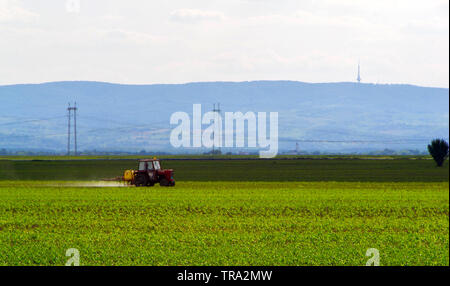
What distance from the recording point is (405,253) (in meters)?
Result: 27.2

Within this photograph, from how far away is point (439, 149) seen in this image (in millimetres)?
154375

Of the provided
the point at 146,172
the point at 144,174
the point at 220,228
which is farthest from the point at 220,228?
the point at 144,174

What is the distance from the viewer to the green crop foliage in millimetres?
25500

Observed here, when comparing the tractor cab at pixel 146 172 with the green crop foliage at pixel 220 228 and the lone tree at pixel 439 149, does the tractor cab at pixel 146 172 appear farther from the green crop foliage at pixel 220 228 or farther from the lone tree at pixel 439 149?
the lone tree at pixel 439 149

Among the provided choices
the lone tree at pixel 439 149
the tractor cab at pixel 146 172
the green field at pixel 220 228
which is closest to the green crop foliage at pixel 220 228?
the green field at pixel 220 228

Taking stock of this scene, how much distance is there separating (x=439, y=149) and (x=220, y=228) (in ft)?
423

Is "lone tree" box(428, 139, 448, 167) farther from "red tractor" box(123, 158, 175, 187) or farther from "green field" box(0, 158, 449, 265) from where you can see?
"red tractor" box(123, 158, 175, 187)

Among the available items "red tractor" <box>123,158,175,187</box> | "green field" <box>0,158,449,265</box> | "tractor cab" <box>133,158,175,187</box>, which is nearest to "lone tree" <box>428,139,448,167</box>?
"green field" <box>0,158,449,265</box>
